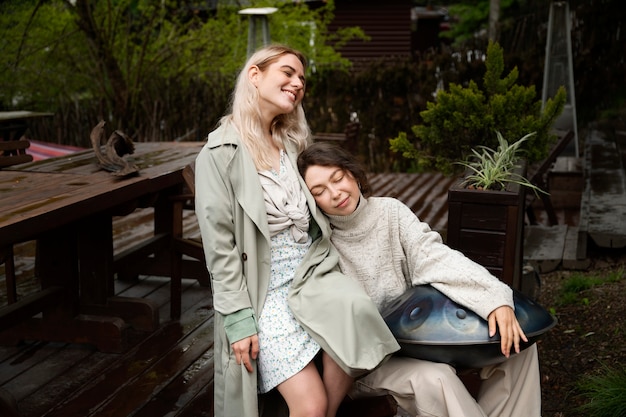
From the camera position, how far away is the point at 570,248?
18.4 feet

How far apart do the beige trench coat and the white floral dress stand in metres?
0.04

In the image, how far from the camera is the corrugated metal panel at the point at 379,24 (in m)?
21.7

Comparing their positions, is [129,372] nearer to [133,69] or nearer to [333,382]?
[333,382]

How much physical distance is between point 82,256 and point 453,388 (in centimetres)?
255

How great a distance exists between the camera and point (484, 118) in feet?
13.7

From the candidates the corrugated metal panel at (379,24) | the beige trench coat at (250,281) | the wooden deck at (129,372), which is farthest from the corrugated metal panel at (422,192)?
the corrugated metal panel at (379,24)

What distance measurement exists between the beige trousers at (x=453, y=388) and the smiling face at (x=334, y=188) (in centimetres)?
53

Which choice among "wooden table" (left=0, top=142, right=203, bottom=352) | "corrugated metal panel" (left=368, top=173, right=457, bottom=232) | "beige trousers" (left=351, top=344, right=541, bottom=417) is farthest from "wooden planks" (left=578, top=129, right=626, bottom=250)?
"beige trousers" (left=351, top=344, right=541, bottom=417)

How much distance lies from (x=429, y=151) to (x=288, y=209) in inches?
88.1

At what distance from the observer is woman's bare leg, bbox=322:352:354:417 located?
2.38 metres

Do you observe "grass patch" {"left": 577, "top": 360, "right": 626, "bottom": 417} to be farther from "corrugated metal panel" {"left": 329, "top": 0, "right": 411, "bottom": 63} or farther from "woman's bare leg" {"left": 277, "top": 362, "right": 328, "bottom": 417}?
"corrugated metal panel" {"left": 329, "top": 0, "right": 411, "bottom": 63}

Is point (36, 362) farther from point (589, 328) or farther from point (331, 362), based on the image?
point (589, 328)

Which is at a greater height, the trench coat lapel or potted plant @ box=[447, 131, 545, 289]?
the trench coat lapel

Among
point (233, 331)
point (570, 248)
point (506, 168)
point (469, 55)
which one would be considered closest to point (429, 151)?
point (506, 168)
